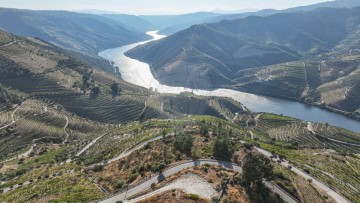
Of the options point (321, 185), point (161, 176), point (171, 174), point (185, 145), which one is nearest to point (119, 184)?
point (161, 176)

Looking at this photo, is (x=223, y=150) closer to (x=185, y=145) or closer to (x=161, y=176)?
(x=185, y=145)

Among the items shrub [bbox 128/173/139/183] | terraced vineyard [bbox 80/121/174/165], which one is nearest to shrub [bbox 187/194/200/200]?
shrub [bbox 128/173/139/183]

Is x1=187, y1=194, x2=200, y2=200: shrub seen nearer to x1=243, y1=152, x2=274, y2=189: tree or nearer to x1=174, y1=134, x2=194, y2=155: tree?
x1=243, y1=152, x2=274, y2=189: tree

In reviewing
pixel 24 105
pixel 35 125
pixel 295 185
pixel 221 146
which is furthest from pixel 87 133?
pixel 295 185

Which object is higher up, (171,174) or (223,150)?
(223,150)

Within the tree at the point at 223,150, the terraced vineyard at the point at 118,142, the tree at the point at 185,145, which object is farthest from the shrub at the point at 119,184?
the terraced vineyard at the point at 118,142
